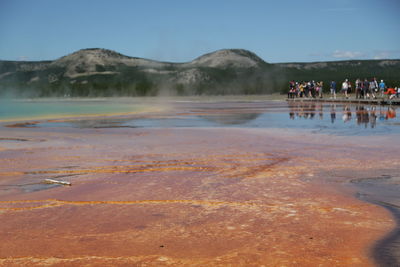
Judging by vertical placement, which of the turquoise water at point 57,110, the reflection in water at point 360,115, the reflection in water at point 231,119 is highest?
the turquoise water at point 57,110

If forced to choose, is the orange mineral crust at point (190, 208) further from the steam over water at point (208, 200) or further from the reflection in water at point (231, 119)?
the reflection in water at point (231, 119)

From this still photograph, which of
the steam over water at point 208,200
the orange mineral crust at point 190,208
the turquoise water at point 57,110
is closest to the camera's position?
the orange mineral crust at point 190,208

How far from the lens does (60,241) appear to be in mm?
4598

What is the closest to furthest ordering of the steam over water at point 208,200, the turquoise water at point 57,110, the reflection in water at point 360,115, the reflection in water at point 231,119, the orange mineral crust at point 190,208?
the orange mineral crust at point 190,208 < the steam over water at point 208,200 < the reflection in water at point 360,115 < the reflection in water at point 231,119 < the turquoise water at point 57,110

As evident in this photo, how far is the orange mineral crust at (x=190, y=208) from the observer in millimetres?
4215

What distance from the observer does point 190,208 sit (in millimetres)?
5719

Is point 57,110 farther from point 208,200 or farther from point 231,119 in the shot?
point 208,200

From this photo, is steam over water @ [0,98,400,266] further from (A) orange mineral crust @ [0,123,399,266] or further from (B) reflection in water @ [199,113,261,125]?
(B) reflection in water @ [199,113,261,125]

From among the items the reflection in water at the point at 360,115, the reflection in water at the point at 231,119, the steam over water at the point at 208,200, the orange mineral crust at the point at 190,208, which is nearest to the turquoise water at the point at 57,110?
the reflection in water at the point at 231,119

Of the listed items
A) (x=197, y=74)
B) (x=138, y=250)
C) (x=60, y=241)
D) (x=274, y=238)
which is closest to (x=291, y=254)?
(x=274, y=238)

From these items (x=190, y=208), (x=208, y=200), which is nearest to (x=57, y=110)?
(x=208, y=200)

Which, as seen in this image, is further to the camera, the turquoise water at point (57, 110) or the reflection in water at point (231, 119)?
the turquoise water at point (57, 110)

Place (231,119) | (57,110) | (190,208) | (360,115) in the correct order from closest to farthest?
1. (190,208)
2. (231,119)
3. (360,115)
4. (57,110)

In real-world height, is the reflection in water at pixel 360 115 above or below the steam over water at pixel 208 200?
below
